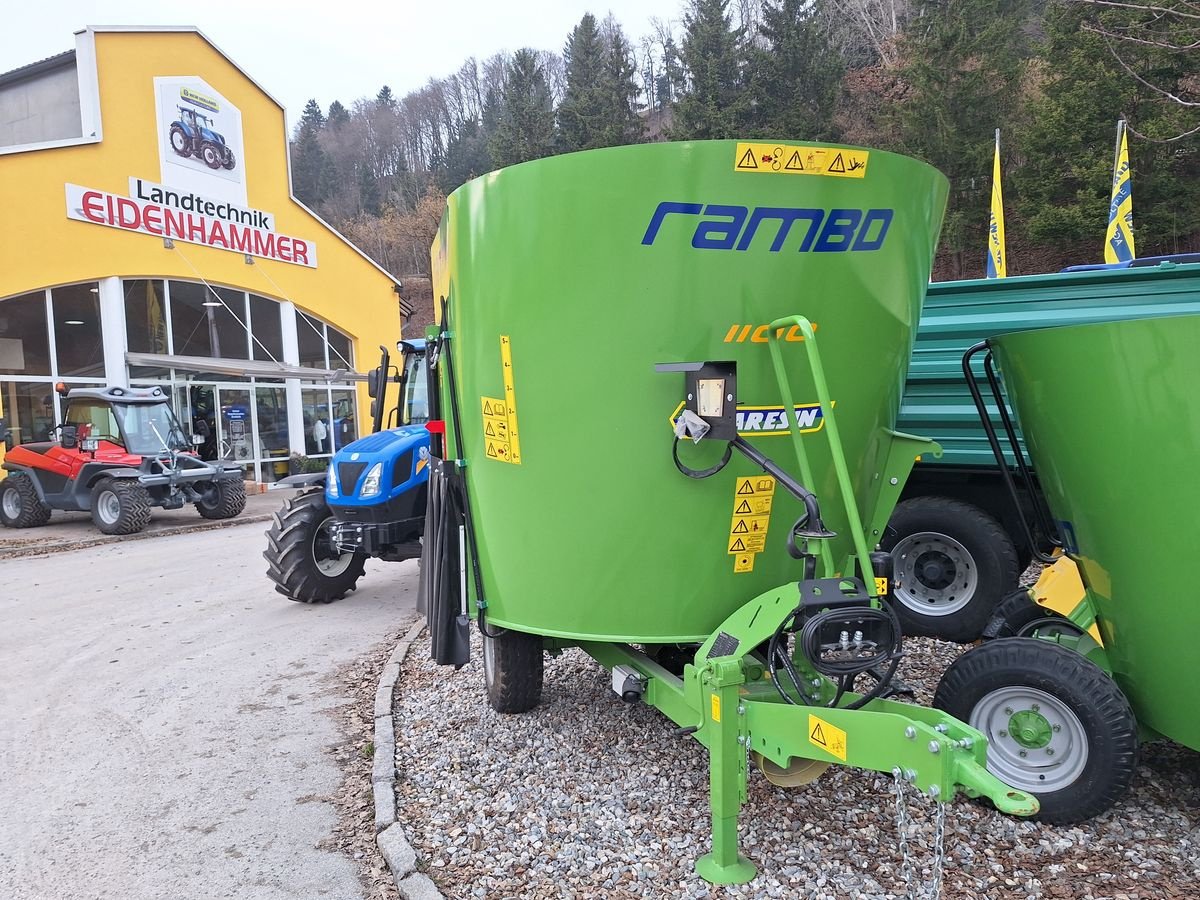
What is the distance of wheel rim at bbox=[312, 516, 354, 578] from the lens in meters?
→ 6.94

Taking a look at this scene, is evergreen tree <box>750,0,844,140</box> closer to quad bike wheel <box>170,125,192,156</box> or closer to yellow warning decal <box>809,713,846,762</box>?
quad bike wheel <box>170,125,192,156</box>

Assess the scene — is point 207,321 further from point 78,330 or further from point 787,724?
point 787,724

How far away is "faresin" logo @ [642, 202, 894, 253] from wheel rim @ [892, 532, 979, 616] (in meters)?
3.12

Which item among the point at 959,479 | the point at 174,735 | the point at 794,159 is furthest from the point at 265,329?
the point at 794,159

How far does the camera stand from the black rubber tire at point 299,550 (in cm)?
679

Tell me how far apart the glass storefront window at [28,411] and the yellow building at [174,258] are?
0.08ft

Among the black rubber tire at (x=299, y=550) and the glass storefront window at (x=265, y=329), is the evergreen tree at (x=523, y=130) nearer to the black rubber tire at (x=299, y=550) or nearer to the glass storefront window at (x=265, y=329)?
the glass storefront window at (x=265, y=329)

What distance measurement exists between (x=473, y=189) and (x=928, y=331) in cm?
357

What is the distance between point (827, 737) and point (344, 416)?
18.9m

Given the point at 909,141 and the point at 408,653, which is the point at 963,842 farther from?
the point at 909,141

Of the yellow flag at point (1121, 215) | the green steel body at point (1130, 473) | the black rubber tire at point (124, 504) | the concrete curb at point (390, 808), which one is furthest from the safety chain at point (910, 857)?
the yellow flag at point (1121, 215)

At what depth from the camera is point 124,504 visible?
35.8ft

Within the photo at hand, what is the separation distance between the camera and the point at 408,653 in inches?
219

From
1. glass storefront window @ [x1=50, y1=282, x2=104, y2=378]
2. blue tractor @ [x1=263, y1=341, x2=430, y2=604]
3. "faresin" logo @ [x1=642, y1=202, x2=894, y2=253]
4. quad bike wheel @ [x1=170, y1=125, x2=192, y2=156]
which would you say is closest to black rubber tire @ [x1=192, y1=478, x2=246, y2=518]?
glass storefront window @ [x1=50, y1=282, x2=104, y2=378]
